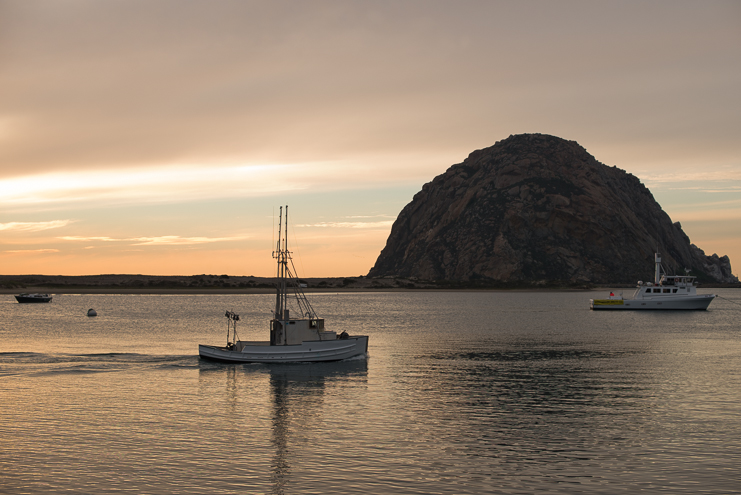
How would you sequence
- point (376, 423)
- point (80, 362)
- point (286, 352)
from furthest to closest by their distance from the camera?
point (80, 362) < point (286, 352) < point (376, 423)

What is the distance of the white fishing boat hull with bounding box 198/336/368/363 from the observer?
161ft

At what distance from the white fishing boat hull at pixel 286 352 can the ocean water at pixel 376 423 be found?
0.68 m

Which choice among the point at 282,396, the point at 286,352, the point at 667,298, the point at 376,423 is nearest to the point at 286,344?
the point at 286,352

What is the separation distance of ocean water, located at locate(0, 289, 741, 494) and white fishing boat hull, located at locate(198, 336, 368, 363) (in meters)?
0.68

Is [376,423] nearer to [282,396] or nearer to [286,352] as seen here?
[282,396]

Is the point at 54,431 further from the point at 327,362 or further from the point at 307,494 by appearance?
the point at 327,362

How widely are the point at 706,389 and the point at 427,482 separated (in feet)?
83.8

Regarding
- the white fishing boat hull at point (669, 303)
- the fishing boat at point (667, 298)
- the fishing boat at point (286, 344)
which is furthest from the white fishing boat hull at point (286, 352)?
the white fishing boat hull at point (669, 303)

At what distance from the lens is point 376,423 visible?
29234mm

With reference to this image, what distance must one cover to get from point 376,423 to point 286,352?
20.8m

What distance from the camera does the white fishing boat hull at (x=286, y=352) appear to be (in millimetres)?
49000

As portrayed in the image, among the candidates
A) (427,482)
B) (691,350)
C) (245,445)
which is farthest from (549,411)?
(691,350)

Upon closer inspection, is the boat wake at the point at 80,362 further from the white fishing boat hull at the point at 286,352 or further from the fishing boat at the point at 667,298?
the fishing boat at the point at 667,298

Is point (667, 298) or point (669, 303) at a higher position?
point (667, 298)
